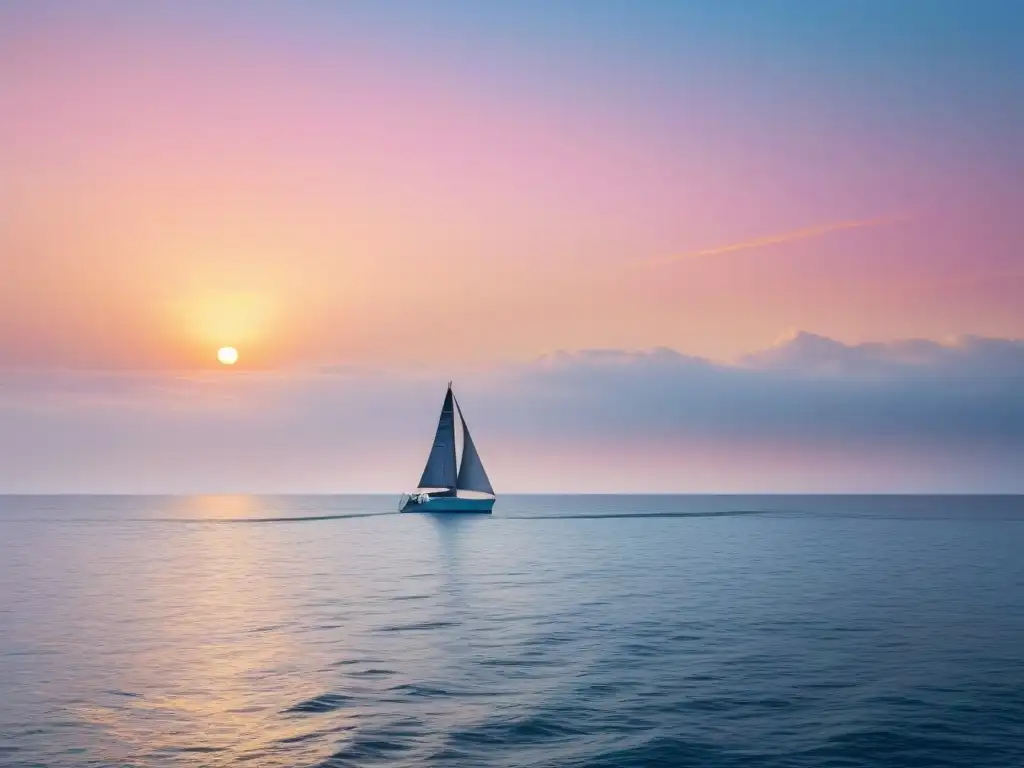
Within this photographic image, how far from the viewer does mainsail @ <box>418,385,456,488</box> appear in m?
160

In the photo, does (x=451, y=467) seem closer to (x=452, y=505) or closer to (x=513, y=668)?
(x=452, y=505)

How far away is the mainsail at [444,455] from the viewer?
160 meters

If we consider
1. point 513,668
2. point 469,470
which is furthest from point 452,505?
point 513,668

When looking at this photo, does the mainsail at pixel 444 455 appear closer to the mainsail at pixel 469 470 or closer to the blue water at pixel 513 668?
the mainsail at pixel 469 470

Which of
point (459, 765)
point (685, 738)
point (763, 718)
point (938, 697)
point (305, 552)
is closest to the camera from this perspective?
point (459, 765)

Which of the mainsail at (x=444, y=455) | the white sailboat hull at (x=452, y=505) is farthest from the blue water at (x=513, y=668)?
the white sailboat hull at (x=452, y=505)

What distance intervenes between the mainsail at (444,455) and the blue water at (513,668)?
8390 cm

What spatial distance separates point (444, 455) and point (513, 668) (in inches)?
5085

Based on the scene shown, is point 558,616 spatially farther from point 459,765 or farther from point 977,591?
point 977,591

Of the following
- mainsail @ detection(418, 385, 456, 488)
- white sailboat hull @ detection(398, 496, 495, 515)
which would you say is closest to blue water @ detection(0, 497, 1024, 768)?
mainsail @ detection(418, 385, 456, 488)

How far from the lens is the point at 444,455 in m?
162

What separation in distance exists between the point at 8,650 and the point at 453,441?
123575 millimetres

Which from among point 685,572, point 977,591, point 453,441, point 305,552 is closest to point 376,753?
point 977,591

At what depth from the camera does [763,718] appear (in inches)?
1026
